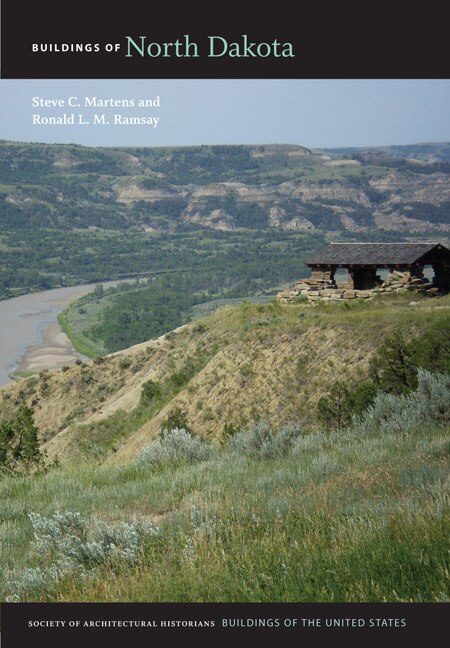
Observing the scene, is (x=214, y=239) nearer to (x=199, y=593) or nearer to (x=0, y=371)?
(x=0, y=371)

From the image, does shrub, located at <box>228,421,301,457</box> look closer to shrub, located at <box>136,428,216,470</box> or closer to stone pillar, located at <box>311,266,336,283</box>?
shrub, located at <box>136,428,216,470</box>

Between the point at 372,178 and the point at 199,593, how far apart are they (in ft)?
658

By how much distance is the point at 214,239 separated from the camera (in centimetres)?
19562

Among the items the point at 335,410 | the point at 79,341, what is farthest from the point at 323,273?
the point at 79,341

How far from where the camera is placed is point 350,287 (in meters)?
25.1

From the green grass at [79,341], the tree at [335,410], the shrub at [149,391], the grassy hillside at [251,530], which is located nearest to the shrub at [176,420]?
the shrub at [149,391]

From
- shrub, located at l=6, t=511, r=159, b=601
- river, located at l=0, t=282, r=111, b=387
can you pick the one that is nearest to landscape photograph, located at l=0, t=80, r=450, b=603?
shrub, located at l=6, t=511, r=159, b=601

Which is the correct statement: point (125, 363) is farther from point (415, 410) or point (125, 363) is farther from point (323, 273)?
point (415, 410)

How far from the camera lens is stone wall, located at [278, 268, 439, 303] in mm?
24078

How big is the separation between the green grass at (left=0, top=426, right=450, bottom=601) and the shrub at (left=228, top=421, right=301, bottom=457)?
0.72 meters

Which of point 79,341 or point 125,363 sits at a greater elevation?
point 125,363

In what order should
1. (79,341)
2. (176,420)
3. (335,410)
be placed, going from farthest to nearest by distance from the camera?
(79,341)
(176,420)
(335,410)

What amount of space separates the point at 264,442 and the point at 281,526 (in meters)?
3.97

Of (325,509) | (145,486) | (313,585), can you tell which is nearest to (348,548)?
(313,585)
